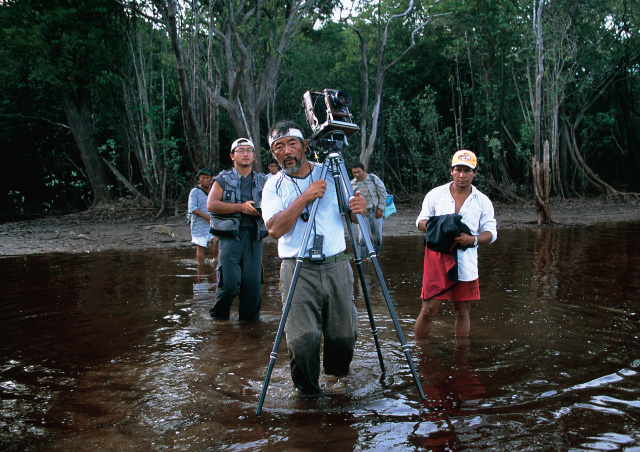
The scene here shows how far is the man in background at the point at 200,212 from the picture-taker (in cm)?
906

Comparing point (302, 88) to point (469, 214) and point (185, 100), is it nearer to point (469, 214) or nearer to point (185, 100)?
point (185, 100)

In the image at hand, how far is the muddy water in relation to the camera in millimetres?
3293

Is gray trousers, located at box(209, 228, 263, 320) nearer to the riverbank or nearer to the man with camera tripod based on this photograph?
the man with camera tripod

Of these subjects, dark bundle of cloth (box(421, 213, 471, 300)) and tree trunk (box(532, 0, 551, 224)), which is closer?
dark bundle of cloth (box(421, 213, 471, 300))

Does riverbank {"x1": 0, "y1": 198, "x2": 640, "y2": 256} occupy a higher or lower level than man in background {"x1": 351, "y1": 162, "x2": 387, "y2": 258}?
lower

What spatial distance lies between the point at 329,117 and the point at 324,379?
194 centimetres

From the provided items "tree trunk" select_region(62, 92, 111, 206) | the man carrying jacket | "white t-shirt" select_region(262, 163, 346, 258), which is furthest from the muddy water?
"tree trunk" select_region(62, 92, 111, 206)

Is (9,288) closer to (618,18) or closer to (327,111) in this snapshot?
(327,111)

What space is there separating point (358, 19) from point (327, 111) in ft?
65.8

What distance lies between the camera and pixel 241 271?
5.80 metres

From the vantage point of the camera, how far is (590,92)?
22.4 m

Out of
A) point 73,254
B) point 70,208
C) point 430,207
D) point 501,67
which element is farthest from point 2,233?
point 501,67

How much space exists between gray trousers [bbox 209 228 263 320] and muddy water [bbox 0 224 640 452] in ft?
1.01

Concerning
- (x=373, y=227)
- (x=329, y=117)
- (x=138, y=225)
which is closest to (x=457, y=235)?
(x=329, y=117)
